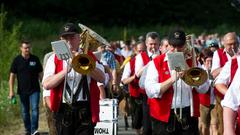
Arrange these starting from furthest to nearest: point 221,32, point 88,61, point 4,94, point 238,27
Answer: point 238,27 < point 221,32 < point 4,94 < point 88,61

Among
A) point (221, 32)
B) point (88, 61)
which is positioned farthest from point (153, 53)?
point (221, 32)

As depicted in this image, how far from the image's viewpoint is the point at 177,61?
946 cm

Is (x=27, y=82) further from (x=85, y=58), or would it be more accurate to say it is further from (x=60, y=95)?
(x=85, y=58)

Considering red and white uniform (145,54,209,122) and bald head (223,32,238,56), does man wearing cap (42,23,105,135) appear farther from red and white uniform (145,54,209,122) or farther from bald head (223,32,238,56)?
bald head (223,32,238,56)

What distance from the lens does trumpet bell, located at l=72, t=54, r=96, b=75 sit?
351 inches

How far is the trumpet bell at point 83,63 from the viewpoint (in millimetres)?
8914

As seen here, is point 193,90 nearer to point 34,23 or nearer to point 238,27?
point 34,23

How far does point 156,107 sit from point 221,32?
49661mm

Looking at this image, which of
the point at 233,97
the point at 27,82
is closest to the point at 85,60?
the point at 233,97

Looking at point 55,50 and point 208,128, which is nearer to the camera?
point 55,50

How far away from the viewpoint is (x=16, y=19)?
54062mm

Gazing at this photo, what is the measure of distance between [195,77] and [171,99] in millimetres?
413

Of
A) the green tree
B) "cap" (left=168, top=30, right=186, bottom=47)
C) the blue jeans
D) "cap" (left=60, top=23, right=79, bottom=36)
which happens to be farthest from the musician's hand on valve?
the green tree

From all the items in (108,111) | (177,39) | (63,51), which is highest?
(177,39)
